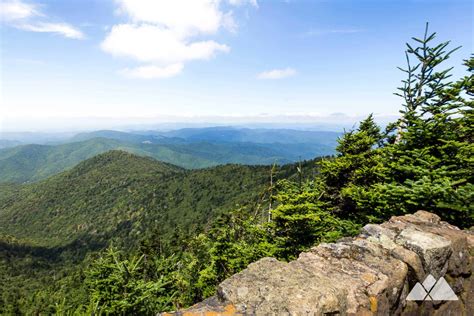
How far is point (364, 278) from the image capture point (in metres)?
5.82

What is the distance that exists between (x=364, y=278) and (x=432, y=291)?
244 centimetres

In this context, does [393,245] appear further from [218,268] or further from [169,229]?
[169,229]

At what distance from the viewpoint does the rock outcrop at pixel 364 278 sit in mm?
4969

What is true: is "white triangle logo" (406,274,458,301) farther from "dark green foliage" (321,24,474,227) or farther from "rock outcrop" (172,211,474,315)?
"dark green foliage" (321,24,474,227)

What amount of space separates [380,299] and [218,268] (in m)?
30.7

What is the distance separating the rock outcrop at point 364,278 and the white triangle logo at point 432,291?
53 mm

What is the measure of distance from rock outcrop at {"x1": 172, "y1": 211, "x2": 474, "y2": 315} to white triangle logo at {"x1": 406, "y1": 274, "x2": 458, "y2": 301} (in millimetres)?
53

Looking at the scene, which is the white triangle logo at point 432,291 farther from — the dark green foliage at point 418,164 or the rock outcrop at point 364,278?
the dark green foliage at point 418,164

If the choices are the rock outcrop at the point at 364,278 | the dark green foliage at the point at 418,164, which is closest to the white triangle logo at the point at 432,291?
the rock outcrop at the point at 364,278

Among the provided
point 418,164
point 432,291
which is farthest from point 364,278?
point 418,164

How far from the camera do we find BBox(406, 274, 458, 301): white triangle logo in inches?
254

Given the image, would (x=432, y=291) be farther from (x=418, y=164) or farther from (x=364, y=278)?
(x=418, y=164)

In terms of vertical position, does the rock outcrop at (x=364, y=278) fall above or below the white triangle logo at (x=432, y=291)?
above

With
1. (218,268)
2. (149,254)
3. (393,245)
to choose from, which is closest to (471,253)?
(393,245)
